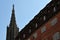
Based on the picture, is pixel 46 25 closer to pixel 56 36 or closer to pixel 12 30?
pixel 56 36

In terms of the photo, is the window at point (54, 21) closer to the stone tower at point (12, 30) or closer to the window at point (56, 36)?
the window at point (56, 36)

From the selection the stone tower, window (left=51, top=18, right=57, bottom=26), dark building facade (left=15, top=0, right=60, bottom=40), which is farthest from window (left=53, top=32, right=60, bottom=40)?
the stone tower

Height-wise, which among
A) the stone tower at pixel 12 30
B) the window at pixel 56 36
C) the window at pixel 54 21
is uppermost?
the window at pixel 54 21

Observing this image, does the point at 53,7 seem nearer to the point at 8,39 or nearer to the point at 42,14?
the point at 42,14

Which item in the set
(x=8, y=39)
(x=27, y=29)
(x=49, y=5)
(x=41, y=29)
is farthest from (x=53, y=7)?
(x=8, y=39)

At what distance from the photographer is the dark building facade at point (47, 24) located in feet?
169

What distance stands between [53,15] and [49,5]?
13.2 ft

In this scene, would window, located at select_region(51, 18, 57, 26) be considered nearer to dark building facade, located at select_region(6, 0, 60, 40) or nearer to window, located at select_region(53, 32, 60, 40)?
dark building facade, located at select_region(6, 0, 60, 40)

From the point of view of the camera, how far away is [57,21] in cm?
5112

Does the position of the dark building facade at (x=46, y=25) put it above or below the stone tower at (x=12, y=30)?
above

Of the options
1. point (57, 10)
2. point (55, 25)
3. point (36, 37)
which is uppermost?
point (57, 10)

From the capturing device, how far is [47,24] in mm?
54469

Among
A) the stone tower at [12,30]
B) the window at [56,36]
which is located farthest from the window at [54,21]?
the stone tower at [12,30]

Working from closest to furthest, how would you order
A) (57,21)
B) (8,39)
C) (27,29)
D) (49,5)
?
(57,21) → (49,5) → (27,29) → (8,39)
